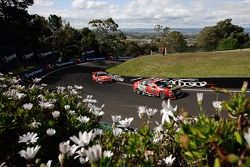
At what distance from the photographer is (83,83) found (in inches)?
1473

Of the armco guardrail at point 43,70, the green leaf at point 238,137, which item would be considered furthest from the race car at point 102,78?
the green leaf at point 238,137

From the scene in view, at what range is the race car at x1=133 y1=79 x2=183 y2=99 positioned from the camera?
1017 inches

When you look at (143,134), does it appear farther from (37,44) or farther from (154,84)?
(37,44)

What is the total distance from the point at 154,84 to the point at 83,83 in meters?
12.2

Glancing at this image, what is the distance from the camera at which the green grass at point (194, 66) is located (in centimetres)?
3641

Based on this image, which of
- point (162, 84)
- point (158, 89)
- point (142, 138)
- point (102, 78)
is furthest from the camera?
point (102, 78)

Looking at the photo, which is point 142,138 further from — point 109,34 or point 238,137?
point 109,34

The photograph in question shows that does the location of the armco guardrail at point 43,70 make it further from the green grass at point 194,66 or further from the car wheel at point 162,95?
→ the car wheel at point 162,95

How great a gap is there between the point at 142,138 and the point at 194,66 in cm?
3732

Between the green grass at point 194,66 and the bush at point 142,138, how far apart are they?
2944cm

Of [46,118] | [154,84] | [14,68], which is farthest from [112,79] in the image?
[46,118]

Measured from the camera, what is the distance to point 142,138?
377 centimetres

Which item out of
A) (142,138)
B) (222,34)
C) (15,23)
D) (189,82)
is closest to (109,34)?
(222,34)

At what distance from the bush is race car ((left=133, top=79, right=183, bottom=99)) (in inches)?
Result: 709
